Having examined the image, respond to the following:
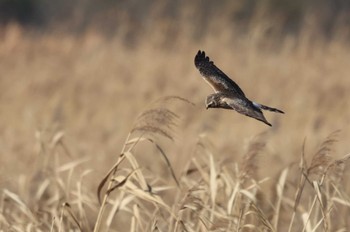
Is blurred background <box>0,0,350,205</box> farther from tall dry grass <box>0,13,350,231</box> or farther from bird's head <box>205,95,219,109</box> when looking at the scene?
bird's head <box>205,95,219,109</box>

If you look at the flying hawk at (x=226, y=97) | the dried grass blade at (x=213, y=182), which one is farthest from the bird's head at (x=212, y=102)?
the dried grass blade at (x=213, y=182)

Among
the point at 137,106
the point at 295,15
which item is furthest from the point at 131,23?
the point at 295,15

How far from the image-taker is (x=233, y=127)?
27.9ft

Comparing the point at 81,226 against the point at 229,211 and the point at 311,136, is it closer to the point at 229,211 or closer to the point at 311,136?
the point at 229,211

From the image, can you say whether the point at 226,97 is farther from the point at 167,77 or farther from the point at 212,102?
the point at 167,77

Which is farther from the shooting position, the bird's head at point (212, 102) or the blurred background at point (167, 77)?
the blurred background at point (167, 77)

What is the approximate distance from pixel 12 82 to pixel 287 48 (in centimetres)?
258

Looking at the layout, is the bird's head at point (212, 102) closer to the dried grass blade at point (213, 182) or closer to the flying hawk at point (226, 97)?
the flying hawk at point (226, 97)

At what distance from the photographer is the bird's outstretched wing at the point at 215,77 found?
3.75m

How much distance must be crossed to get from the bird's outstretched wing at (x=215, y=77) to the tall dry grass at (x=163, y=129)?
179 millimetres

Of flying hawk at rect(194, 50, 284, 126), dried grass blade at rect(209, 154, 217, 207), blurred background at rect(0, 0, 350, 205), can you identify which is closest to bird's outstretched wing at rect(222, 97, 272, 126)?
flying hawk at rect(194, 50, 284, 126)

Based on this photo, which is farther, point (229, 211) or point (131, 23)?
point (131, 23)

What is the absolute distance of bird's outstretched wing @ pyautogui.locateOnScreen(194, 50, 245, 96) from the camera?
3746mm

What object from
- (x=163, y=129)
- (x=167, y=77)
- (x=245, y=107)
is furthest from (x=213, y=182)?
(x=167, y=77)
